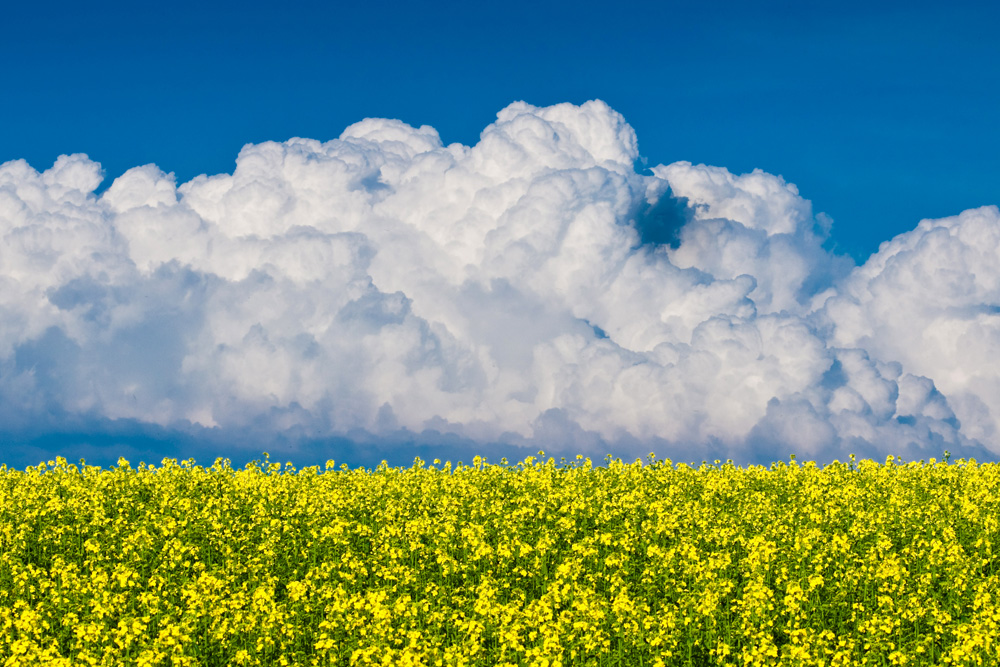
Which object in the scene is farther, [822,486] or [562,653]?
[822,486]

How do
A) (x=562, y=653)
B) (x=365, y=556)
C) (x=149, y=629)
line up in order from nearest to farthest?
(x=562, y=653)
(x=149, y=629)
(x=365, y=556)

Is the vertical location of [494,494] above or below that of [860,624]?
above

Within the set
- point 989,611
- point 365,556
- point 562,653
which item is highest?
point 365,556

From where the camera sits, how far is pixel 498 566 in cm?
2077

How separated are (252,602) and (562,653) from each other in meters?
5.68

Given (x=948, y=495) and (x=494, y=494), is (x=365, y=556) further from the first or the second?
(x=948, y=495)

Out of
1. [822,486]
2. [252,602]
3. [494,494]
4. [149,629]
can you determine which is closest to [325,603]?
[252,602]

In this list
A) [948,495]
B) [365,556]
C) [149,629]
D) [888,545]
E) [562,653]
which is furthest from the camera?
[948,495]

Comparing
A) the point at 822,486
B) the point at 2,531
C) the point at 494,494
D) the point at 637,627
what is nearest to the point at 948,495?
the point at 822,486

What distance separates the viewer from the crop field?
15.9m

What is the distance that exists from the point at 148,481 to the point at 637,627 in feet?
56.1

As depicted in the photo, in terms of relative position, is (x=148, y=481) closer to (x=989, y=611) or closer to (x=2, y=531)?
(x=2, y=531)

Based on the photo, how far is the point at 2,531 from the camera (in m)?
22.8

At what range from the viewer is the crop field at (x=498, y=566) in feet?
52.3
